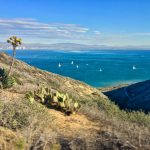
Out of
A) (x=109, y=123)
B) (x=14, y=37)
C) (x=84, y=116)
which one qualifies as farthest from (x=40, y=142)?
(x=14, y=37)

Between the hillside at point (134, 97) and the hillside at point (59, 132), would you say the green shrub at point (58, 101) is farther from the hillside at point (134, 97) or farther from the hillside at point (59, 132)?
the hillside at point (134, 97)

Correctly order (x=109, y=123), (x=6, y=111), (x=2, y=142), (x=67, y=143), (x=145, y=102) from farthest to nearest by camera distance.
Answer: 1. (x=145, y=102)
2. (x=109, y=123)
3. (x=6, y=111)
4. (x=67, y=143)
5. (x=2, y=142)

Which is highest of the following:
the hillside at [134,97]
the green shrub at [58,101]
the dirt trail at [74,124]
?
the green shrub at [58,101]

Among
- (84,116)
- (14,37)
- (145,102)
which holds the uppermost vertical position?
(14,37)

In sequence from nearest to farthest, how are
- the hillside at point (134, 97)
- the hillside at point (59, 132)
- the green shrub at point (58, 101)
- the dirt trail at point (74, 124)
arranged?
the hillside at point (59, 132)
the dirt trail at point (74, 124)
the green shrub at point (58, 101)
the hillside at point (134, 97)

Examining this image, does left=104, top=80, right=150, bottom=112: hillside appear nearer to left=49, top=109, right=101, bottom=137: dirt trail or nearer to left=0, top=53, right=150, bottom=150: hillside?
left=49, top=109, right=101, bottom=137: dirt trail

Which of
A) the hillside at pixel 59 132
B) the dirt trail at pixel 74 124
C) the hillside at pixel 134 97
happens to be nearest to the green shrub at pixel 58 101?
the dirt trail at pixel 74 124

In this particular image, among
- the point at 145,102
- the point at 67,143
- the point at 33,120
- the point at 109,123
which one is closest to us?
the point at 67,143

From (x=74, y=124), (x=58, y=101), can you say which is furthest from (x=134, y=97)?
(x=74, y=124)

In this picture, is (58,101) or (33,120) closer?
(33,120)

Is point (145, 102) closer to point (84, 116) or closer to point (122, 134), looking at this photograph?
point (84, 116)
